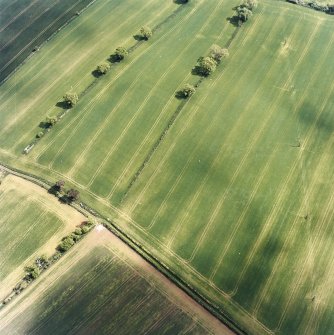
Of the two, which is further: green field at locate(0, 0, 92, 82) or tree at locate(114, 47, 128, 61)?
green field at locate(0, 0, 92, 82)

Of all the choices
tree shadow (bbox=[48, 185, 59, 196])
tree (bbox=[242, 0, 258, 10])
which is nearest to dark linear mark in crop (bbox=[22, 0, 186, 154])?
tree shadow (bbox=[48, 185, 59, 196])

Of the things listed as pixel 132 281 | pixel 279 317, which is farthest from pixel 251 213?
pixel 132 281

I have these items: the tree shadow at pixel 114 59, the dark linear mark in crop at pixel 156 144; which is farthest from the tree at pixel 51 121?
the dark linear mark in crop at pixel 156 144

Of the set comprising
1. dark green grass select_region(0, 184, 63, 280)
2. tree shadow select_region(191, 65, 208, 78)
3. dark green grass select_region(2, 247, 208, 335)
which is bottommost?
dark green grass select_region(2, 247, 208, 335)

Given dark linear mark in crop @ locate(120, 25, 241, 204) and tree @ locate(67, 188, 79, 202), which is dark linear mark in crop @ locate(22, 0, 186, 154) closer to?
tree @ locate(67, 188, 79, 202)

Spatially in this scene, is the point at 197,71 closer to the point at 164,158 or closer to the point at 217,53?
the point at 217,53

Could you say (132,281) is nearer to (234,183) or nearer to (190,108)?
(234,183)
